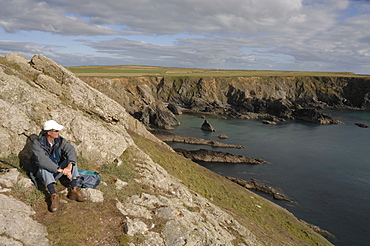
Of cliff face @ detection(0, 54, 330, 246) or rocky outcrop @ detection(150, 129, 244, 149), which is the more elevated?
cliff face @ detection(0, 54, 330, 246)

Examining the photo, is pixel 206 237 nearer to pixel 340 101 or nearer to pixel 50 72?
pixel 50 72

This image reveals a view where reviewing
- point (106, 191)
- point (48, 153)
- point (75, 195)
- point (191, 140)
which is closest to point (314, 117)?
Result: point (191, 140)

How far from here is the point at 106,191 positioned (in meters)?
10.5

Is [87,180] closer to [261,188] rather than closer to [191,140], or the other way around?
[261,188]

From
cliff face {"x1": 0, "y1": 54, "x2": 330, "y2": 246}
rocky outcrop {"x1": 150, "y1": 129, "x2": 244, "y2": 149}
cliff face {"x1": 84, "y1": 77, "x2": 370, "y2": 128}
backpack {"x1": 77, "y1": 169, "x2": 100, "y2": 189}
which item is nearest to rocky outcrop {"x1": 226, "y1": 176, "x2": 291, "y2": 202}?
cliff face {"x1": 0, "y1": 54, "x2": 330, "y2": 246}

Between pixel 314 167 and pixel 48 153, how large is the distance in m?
52.6

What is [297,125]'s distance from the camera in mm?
92625

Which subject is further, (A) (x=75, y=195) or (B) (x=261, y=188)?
(B) (x=261, y=188)

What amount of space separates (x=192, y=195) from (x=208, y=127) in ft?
216

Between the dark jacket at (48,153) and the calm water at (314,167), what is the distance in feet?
98.8

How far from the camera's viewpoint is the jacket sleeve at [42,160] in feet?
29.5

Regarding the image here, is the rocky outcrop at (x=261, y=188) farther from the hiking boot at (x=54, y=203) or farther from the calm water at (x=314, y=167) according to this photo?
the hiking boot at (x=54, y=203)

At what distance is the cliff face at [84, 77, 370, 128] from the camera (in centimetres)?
10769

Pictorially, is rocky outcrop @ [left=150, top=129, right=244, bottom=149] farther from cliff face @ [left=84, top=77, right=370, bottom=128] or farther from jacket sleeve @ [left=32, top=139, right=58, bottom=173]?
jacket sleeve @ [left=32, top=139, right=58, bottom=173]
